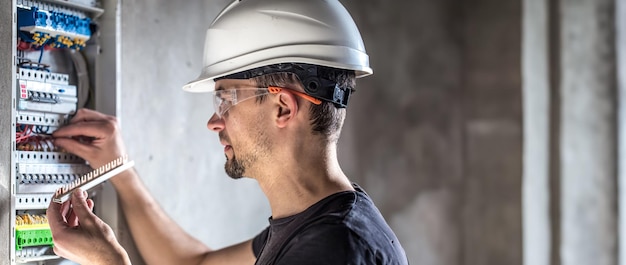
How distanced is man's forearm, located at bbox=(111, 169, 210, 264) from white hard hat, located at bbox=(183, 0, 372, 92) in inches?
22.5

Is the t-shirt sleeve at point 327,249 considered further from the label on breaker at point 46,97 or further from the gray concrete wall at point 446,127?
the gray concrete wall at point 446,127

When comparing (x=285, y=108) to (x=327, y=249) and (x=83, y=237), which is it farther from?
(x=83, y=237)

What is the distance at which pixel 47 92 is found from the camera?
2180 mm

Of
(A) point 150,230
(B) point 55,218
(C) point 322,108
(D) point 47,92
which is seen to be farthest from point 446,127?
(B) point 55,218

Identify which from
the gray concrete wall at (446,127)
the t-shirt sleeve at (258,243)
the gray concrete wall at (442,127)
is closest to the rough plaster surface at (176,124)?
the t-shirt sleeve at (258,243)

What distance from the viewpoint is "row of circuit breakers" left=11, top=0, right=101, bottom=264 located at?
211 cm

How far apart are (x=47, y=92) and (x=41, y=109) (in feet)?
0.17

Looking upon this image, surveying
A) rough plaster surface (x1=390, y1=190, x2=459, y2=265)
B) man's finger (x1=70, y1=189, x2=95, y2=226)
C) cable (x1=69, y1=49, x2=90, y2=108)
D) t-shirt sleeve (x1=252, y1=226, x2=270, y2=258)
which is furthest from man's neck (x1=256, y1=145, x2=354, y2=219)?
rough plaster surface (x1=390, y1=190, x2=459, y2=265)

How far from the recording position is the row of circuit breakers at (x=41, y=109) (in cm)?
A: 211

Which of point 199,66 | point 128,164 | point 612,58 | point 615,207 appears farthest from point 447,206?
point 128,164

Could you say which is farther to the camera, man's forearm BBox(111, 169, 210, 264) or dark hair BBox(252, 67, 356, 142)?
man's forearm BBox(111, 169, 210, 264)

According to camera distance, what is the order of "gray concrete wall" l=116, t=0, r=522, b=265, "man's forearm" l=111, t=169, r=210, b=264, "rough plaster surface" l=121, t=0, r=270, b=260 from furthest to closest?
"gray concrete wall" l=116, t=0, r=522, b=265 → "rough plaster surface" l=121, t=0, r=270, b=260 → "man's forearm" l=111, t=169, r=210, b=264

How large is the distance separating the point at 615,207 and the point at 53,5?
290 cm

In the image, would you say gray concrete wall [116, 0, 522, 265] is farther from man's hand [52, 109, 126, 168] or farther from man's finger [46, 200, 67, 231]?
man's finger [46, 200, 67, 231]
